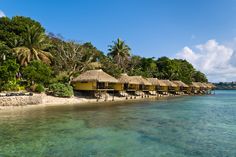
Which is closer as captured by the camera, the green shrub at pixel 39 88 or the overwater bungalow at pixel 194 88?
the green shrub at pixel 39 88

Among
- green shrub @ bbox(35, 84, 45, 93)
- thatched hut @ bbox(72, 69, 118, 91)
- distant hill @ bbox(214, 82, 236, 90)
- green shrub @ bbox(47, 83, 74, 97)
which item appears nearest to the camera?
green shrub @ bbox(35, 84, 45, 93)

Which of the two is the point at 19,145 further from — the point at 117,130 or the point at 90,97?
the point at 90,97

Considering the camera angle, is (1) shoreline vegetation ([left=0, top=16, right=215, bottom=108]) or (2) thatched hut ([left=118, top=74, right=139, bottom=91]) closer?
(1) shoreline vegetation ([left=0, top=16, right=215, bottom=108])

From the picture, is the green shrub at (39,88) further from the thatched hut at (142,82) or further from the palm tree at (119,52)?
the palm tree at (119,52)

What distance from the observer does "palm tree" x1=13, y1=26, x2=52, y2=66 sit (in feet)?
83.7

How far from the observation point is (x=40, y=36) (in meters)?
27.7

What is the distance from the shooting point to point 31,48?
26734 millimetres

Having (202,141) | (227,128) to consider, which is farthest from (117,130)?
(227,128)

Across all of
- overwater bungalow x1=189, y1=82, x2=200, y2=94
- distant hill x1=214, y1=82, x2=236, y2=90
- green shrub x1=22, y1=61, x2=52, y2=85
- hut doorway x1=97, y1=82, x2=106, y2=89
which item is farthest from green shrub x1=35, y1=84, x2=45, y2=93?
distant hill x1=214, y1=82, x2=236, y2=90

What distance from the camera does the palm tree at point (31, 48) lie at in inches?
1004

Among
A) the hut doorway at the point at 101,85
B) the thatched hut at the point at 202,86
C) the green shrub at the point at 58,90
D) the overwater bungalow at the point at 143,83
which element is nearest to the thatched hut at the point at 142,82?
the overwater bungalow at the point at 143,83

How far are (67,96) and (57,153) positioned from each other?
56.6 feet

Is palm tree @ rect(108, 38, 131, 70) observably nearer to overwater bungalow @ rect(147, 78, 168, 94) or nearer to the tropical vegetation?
the tropical vegetation

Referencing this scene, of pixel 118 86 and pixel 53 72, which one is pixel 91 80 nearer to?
pixel 53 72
